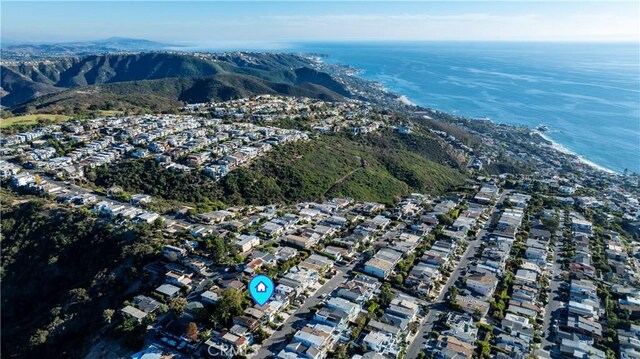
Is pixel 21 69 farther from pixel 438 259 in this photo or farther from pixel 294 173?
pixel 438 259

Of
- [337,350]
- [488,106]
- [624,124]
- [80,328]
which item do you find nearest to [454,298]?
[337,350]

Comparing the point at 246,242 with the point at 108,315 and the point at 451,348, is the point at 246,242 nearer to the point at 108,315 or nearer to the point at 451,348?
the point at 108,315

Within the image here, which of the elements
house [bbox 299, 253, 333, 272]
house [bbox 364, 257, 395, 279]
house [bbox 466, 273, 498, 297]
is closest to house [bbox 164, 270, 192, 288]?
house [bbox 299, 253, 333, 272]

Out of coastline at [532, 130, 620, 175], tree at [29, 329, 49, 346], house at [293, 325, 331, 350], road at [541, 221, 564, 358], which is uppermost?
house at [293, 325, 331, 350]

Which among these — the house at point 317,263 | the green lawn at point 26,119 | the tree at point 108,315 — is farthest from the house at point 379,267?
the green lawn at point 26,119

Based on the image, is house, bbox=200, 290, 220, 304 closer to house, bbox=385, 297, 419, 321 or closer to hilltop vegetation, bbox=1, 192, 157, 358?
hilltop vegetation, bbox=1, 192, 157, 358

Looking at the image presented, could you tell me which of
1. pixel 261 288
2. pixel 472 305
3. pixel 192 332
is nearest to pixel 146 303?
pixel 192 332
